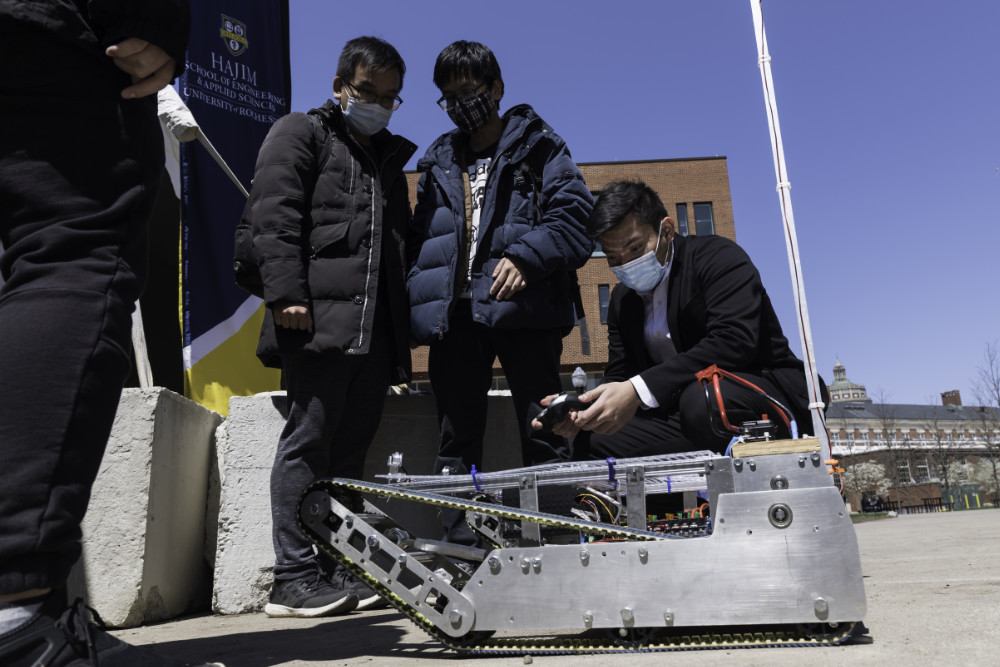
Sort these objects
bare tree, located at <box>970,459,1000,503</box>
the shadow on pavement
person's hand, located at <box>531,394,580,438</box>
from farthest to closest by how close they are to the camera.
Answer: bare tree, located at <box>970,459,1000,503</box>, person's hand, located at <box>531,394,580,438</box>, the shadow on pavement

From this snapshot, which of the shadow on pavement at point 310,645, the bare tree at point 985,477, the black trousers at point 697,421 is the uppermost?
the black trousers at point 697,421

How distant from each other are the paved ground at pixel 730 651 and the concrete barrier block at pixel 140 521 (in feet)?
A: 0.48

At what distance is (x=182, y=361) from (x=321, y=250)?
290 cm

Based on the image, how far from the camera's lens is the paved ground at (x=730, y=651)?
146 cm

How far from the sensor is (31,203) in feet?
4.57

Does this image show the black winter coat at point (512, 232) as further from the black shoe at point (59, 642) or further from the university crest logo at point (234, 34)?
the university crest logo at point (234, 34)

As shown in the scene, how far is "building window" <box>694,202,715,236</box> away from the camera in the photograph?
31578mm

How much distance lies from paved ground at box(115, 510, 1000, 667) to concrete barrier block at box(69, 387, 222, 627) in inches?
5.8

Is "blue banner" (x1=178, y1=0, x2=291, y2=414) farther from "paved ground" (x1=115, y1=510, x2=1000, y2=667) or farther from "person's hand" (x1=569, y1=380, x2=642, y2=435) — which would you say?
"person's hand" (x1=569, y1=380, x2=642, y2=435)

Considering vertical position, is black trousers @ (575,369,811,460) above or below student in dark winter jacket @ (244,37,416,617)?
below

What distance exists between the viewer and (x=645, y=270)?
9.80 feet

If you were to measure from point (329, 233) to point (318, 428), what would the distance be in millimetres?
781

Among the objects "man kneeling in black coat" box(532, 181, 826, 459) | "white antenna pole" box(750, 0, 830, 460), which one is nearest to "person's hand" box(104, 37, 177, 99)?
"man kneeling in black coat" box(532, 181, 826, 459)

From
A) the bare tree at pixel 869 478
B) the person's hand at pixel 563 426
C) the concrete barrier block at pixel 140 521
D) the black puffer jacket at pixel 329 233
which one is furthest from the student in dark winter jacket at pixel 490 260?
the bare tree at pixel 869 478
